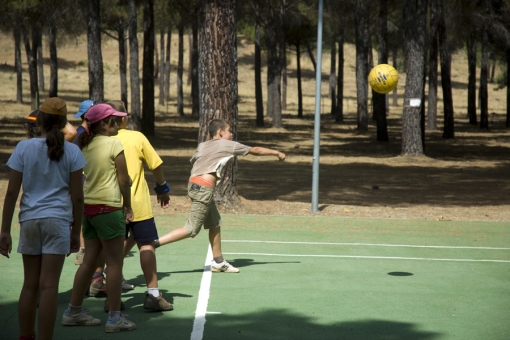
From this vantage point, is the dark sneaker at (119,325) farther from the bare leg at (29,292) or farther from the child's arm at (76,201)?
the child's arm at (76,201)

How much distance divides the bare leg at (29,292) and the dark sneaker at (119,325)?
823 millimetres

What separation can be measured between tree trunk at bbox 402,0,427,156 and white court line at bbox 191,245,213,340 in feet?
55.2

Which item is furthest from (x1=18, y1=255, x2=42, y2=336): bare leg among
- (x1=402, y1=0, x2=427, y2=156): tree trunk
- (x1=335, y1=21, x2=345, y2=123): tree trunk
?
(x1=335, y1=21, x2=345, y2=123): tree trunk

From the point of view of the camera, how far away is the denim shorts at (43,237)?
201 inches

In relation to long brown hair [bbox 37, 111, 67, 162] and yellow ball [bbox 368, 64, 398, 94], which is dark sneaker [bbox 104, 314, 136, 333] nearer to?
long brown hair [bbox 37, 111, 67, 162]

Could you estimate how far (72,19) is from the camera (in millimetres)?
38688

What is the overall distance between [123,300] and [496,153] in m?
23.2

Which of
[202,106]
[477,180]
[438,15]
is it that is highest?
[438,15]

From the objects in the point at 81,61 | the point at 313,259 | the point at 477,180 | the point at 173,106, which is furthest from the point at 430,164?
the point at 81,61

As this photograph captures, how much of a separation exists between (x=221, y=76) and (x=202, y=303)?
7.64 metres

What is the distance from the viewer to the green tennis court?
6344mm

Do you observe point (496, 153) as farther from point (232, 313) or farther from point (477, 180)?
point (232, 313)

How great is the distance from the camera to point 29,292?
5230 mm

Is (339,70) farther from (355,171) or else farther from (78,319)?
(78,319)
